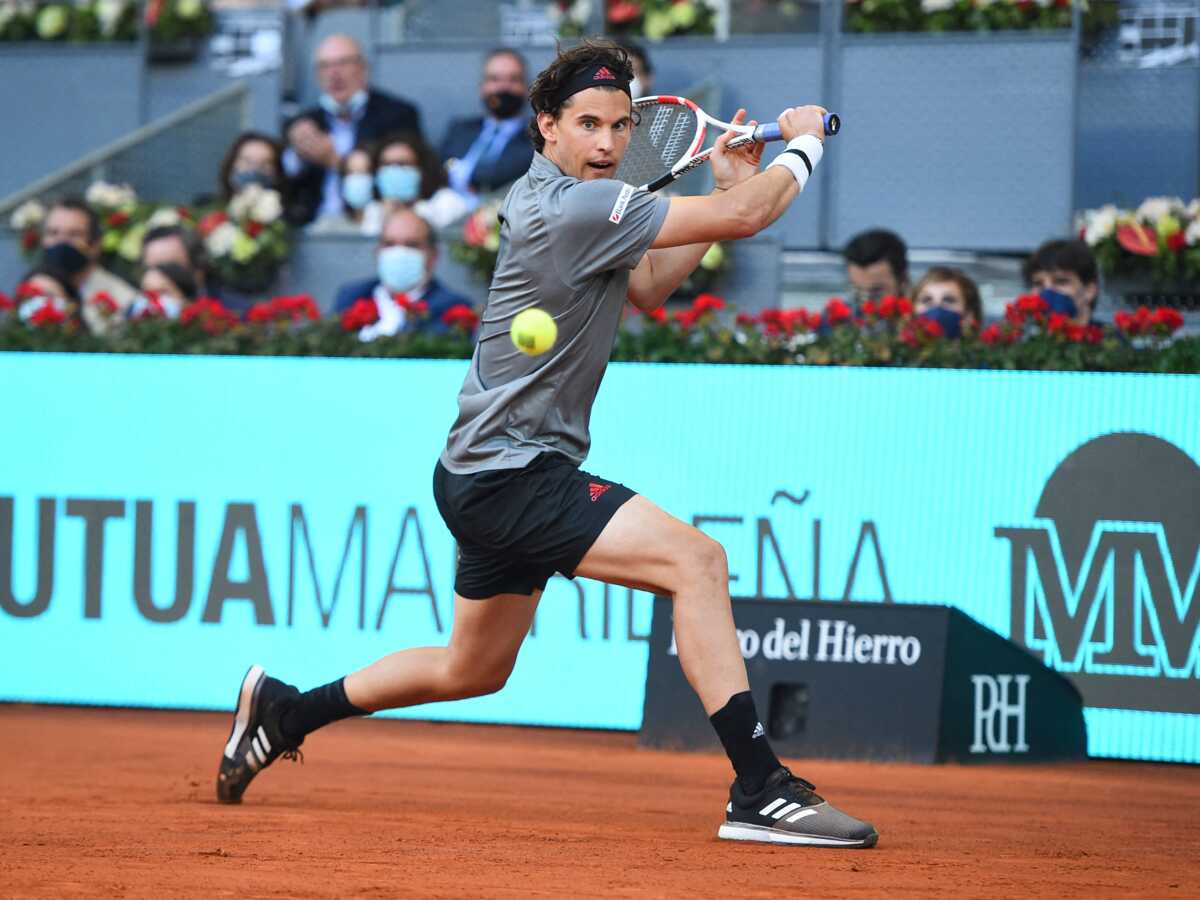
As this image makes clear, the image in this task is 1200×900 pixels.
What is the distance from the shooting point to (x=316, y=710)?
5.18 m

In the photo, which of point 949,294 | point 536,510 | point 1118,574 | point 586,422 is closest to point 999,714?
point 1118,574

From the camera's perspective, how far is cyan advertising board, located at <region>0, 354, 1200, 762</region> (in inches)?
260

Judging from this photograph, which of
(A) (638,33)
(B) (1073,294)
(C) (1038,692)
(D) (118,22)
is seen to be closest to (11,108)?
(D) (118,22)

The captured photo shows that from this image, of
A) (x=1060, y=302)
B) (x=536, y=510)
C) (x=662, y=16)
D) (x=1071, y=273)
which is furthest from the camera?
(x=662, y=16)

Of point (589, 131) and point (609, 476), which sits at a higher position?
point (589, 131)

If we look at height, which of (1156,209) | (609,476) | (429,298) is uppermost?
(1156,209)

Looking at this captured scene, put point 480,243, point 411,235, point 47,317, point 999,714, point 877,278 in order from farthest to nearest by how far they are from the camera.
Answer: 1. point 480,243
2. point 411,235
3. point 877,278
4. point 47,317
5. point 999,714

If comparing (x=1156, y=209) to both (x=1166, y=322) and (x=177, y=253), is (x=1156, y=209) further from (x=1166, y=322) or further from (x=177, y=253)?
(x=177, y=253)

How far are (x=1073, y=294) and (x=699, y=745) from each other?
279 centimetres

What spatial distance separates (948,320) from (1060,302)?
621mm

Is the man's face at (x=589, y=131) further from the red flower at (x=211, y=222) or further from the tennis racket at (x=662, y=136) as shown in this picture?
the red flower at (x=211, y=222)

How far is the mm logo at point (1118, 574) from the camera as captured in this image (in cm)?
652

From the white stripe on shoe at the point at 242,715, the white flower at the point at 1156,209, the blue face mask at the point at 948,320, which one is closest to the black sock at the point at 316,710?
the white stripe on shoe at the point at 242,715

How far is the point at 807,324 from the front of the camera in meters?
7.21
